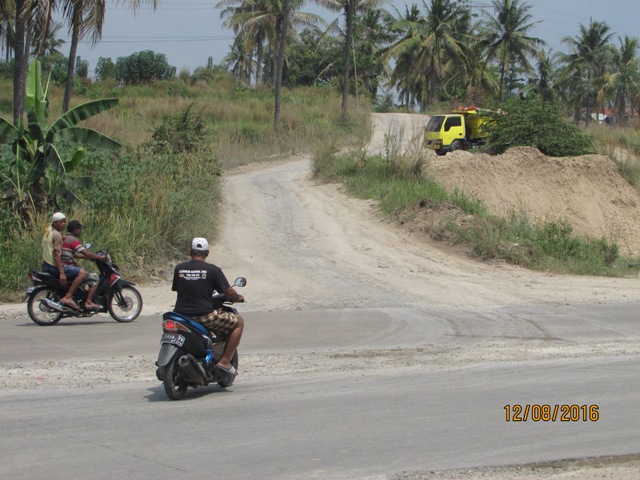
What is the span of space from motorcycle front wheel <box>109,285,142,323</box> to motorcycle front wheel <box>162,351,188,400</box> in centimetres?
524

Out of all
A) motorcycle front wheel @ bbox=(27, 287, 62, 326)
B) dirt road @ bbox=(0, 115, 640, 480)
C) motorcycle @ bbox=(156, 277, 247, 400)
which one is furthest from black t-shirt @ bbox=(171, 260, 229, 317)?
motorcycle front wheel @ bbox=(27, 287, 62, 326)

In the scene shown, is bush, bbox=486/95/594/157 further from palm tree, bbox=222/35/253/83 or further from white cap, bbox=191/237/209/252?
palm tree, bbox=222/35/253/83

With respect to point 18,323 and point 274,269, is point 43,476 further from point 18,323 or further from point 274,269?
point 274,269

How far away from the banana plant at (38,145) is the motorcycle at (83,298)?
4215mm

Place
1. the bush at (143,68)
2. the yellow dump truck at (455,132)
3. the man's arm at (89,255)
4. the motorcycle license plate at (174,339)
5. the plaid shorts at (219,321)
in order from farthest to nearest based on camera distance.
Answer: the bush at (143,68), the yellow dump truck at (455,132), the man's arm at (89,255), the plaid shorts at (219,321), the motorcycle license plate at (174,339)

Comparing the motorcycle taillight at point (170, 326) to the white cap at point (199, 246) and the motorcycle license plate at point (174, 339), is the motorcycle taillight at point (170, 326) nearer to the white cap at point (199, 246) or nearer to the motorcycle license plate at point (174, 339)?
the motorcycle license plate at point (174, 339)

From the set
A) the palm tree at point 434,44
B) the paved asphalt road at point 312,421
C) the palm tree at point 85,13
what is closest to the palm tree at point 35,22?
the palm tree at point 85,13

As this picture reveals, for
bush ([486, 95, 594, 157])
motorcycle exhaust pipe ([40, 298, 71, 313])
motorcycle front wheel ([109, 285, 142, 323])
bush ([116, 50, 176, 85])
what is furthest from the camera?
bush ([116, 50, 176, 85])

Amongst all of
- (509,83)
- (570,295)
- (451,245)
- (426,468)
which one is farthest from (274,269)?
(509,83)

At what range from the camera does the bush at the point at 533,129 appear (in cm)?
3130

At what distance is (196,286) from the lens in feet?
26.0

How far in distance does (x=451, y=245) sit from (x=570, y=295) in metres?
4.56

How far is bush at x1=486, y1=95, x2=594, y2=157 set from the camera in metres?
31.3

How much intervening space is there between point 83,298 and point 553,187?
69.3ft
